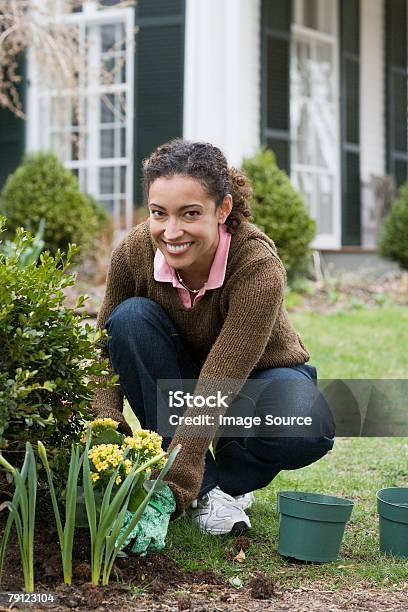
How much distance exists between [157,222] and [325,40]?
8.74 m

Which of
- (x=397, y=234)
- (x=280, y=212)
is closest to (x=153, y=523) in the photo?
(x=280, y=212)

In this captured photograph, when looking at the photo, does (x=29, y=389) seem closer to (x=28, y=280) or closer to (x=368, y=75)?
(x=28, y=280)

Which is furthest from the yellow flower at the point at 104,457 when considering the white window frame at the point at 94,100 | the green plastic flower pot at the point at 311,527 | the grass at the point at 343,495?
the white window frame at the point at 94,100

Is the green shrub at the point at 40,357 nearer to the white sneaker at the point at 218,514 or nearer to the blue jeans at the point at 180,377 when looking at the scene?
the blue jeans at the point at 180,377

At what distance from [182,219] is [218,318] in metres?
0.41

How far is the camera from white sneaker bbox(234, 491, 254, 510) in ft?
9.70

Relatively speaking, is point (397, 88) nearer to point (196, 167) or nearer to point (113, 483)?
point (196, 167)

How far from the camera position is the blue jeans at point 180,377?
109 inches

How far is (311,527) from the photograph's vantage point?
249 cm

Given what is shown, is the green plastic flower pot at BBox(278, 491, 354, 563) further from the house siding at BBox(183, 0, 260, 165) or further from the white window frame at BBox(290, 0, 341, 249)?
the white window frame at BBox(290, 0, 341, 249)

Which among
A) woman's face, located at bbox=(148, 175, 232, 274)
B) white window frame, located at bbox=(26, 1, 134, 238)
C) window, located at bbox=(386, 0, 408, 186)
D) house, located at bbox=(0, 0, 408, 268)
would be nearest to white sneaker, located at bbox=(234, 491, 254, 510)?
woman's face, located at bbox=(148, 175, 232, 274)

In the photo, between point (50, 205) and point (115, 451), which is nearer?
point (115, 451)

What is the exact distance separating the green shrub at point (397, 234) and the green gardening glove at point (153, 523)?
26.3 feet

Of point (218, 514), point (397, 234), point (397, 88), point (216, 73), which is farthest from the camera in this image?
point (397, 88)
